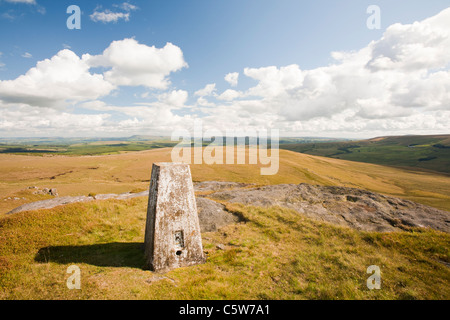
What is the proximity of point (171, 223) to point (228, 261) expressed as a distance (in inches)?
155

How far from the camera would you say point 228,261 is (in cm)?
1074

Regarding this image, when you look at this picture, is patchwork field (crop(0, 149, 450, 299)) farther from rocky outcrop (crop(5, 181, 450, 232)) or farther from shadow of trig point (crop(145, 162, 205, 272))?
rocky outcrop (crop(5, 181, 450, 232))

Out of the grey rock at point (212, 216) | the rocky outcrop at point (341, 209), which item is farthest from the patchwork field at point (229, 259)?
the rocky outcrop at point (341, 209)

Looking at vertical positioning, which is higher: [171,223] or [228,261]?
[171,223]

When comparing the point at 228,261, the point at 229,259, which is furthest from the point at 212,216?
the point at 228,261

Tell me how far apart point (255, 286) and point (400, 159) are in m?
186

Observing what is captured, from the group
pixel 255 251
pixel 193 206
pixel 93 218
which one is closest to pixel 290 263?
pixel 255 251

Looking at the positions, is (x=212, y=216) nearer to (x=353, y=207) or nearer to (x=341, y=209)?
(x=341, y=209)

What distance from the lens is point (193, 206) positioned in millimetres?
10453

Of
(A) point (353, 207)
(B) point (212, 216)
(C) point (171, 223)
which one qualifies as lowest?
(B) point (212, 216)

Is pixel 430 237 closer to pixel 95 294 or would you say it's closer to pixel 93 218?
pixel 95 294

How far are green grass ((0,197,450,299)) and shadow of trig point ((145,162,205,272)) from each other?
615mm

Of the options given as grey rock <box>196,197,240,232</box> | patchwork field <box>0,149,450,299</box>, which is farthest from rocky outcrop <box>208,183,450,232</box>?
grey rock <box>196,197,240,232</box>
